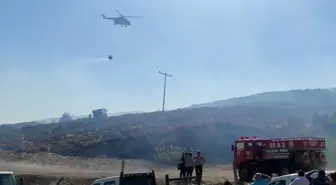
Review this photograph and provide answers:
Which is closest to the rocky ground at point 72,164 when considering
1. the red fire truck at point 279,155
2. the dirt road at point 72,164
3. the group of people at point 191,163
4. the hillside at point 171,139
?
the dirt road at point 72,164

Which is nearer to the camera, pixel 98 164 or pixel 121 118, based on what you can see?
pixel 98 164

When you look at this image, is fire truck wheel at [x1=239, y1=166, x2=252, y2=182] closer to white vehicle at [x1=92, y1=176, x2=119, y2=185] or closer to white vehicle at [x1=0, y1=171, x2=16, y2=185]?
white vehicle at [x1=92, y1=176, x2=119, y2=185]

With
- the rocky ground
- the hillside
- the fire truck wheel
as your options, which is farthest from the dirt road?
the fire truck wheel

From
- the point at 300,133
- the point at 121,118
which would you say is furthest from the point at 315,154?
the point at 121,118

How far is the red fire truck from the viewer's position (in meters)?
26.8

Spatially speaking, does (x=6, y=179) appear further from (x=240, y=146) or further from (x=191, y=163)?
(x=240, y=146)

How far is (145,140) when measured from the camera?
193 feet

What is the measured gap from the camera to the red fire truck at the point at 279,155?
26.8m

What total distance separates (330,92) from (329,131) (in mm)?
67504

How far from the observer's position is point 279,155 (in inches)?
1062

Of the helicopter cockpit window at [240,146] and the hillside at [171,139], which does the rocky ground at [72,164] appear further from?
the helicopter cockpit window at [240,146]

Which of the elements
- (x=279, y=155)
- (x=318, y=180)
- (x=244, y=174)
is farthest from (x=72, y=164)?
(x=318, y=180)

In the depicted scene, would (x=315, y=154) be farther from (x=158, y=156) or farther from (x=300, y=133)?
(x=300, y=133)

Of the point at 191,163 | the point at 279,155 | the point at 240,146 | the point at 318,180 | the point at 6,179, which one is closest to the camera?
the point at 318,180
